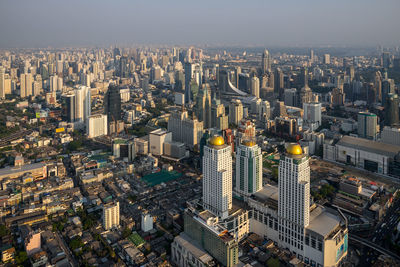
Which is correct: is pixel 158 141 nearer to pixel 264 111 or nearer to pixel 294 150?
pixel 264 111

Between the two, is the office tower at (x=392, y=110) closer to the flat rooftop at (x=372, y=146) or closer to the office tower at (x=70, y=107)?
the flat rooftop at (x=372, y=146)

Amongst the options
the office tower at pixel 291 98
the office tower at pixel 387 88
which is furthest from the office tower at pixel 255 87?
the office tower at pixel 387 88

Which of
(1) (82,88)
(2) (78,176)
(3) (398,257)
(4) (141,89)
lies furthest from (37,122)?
(3) (398,257)

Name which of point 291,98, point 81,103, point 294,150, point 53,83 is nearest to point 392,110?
point 291,98

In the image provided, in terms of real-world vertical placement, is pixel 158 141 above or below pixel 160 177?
above

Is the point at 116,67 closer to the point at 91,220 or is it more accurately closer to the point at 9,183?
the point at 9,183

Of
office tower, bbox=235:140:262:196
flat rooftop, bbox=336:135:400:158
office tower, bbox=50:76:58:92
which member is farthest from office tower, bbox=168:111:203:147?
office tower, bbox=50:76:58:92
